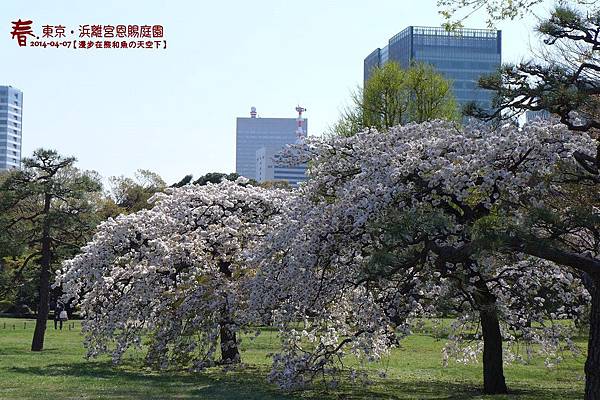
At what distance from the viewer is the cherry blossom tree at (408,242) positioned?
11547 mm

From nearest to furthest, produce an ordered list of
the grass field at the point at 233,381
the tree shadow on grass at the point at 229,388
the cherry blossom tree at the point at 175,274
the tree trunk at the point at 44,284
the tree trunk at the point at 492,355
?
the tree shadow on grass at the point at 229,388 → the grass field at the point at 233,381 → the tree trunk at the point at 492,355 → the cherry blossom tree at the point at 175,274 → the tree trunk at the point at 44,284

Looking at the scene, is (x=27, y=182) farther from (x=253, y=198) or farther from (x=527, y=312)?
(x=527, y=312)

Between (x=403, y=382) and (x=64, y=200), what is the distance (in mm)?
12454

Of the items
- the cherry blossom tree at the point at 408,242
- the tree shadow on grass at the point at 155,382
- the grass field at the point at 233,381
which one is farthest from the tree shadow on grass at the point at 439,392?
the tree shadow on grass at the point at 155,382

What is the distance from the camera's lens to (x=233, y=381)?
16.8 meters

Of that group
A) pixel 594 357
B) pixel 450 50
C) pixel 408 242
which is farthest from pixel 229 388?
pixel 450 50

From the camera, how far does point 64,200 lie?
2500cm

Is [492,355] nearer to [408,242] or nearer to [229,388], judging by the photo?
[229,388]

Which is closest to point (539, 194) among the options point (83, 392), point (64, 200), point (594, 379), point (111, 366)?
point (594, 379)

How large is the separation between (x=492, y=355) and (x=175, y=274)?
279 inches

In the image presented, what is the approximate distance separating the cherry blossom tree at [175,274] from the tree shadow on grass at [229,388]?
53 centimetres

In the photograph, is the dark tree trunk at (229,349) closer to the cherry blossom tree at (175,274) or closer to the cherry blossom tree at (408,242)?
the cherry blossom tree at (175,274)

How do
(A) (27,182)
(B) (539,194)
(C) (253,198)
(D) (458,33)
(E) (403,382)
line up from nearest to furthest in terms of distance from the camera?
(B) (539,194)
(D) (458,33)
(E) (403,382)
(C) (253,198)
(A) (27,182)

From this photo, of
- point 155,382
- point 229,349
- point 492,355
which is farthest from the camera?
point 229,349
